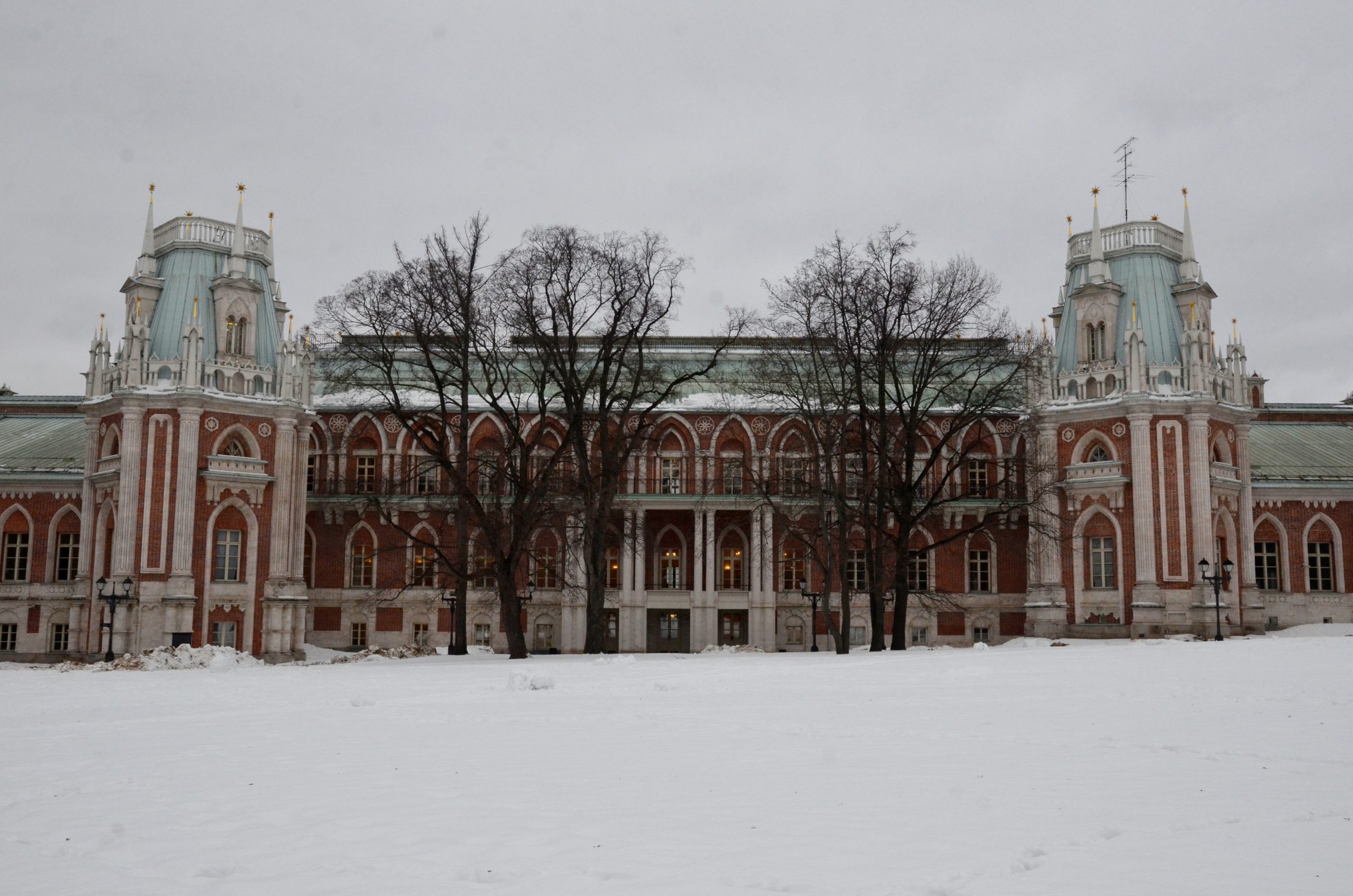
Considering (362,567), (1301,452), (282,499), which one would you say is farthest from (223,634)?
(1301,452)

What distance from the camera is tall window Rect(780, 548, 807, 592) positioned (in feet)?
158

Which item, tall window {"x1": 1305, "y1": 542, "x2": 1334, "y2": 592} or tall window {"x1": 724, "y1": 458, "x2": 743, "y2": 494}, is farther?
tall window {"x1": 724, "y1": 458, "x2": 743, "y2": 494}

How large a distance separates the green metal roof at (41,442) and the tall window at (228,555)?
8.43 metres

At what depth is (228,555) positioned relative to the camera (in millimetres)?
38875

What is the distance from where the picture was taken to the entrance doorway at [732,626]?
4788 centimetres

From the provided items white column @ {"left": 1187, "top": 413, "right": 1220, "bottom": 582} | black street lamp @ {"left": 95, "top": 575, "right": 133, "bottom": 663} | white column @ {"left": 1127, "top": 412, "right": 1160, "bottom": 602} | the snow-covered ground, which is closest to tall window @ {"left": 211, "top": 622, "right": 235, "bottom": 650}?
black street lamp @ {"left": 95, "top": 575, "right": 133, "bottom": 663}

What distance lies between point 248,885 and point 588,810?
8.77 feet

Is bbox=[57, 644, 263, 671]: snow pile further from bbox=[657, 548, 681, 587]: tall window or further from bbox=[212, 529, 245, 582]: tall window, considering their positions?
bbox=[657, 548, 681, 587]: tall window

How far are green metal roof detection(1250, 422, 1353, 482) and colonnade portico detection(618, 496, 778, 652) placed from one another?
62.0 ft

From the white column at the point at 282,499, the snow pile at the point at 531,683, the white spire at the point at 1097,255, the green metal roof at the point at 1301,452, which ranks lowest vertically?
the snow pile at the point at 531,683

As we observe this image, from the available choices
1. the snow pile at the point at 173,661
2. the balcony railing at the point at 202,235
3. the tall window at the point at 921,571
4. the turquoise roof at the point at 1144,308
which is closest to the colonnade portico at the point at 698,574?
the tall window at the point at 921,571

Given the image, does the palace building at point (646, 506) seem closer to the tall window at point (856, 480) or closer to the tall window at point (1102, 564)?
the tall window at point (1102, 564)

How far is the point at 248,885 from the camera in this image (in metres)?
7.20

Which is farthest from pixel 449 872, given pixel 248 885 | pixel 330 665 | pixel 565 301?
pixel 565 301
